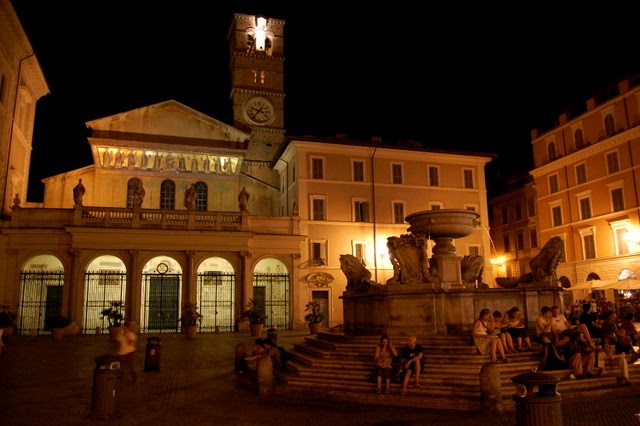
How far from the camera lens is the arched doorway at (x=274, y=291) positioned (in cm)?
3259

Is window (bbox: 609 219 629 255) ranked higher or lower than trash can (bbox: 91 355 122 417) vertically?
higher

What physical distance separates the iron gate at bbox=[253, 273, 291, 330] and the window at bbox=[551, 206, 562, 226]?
2234 cm

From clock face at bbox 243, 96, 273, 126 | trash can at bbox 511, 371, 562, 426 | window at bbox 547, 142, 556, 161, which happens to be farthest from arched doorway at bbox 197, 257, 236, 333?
window at bbox 547, 142, 556, 161

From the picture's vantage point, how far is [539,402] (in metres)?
6.54

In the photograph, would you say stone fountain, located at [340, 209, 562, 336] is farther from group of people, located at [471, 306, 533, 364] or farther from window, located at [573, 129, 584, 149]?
window, located at [573, 129, 584, 149]

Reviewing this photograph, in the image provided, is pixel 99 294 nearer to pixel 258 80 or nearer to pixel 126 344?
pixel 126 344

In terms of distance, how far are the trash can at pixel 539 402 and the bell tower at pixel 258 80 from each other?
43830 millimetres

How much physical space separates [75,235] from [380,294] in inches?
817

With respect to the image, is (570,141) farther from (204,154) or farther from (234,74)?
(234,74)

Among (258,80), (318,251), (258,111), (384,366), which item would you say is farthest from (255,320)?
(258,80)

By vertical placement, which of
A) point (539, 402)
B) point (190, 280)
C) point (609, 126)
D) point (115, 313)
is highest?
point (609, 126)

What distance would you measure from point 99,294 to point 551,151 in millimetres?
34686

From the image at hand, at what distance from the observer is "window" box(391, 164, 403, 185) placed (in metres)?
38.0

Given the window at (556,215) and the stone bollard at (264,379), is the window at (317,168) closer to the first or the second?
the window at (556,215)
